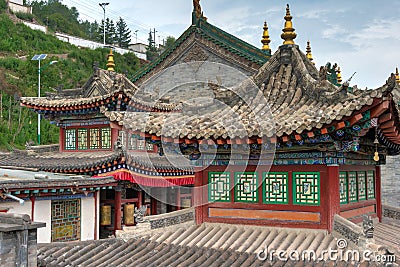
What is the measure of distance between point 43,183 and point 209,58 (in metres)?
9.73

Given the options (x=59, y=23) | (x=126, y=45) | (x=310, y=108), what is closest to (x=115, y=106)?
(x=310, y=108)

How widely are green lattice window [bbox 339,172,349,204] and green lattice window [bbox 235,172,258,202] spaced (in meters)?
1.39

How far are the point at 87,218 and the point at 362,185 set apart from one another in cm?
1112

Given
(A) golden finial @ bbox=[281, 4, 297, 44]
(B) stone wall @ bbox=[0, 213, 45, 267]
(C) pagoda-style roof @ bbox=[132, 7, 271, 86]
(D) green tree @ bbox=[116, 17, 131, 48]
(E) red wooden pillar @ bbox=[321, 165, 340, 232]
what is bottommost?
(B) stone wall @ bbox=[0, 213, 45, 267]

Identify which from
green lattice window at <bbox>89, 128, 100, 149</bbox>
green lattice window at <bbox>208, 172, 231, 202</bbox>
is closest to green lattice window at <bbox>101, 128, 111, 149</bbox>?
green lattice window at <bbox>89, 128, 100, 149</bbox>

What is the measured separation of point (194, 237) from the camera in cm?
730

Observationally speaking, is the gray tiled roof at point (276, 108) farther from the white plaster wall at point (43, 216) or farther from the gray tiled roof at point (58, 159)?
the gray tiled roof at point (58, 159)

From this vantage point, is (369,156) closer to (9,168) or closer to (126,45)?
(9,168)

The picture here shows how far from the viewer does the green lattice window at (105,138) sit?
19.2 m

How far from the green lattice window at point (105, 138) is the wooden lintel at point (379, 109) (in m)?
15.2

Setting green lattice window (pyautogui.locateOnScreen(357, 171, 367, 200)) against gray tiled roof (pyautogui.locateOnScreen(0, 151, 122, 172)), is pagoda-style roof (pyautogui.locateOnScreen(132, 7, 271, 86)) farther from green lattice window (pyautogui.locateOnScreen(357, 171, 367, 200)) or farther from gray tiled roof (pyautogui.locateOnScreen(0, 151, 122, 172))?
green lattice window (pyautogui.locateOnScreen(357, 171, 367, 200))

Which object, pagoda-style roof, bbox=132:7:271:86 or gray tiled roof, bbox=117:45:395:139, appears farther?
pagoda-style roof, bbox=132:7:271:86

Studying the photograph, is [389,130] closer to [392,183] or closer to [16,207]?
[16,207]

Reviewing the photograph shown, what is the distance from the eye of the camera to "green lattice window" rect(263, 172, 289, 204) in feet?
23.4
